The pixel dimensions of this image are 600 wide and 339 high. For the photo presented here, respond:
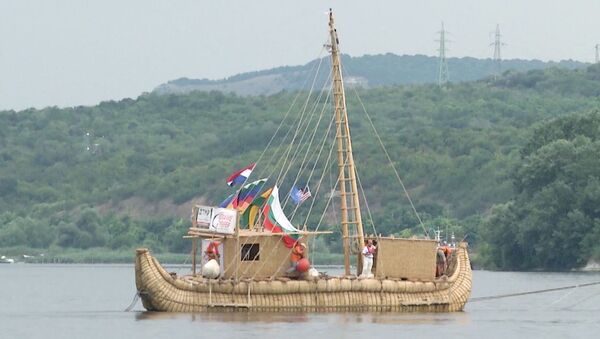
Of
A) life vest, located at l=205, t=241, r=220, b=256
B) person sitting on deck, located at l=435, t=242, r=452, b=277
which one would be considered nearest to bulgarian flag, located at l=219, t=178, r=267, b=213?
life vest, located at l=205, t=241, r=220, b=256

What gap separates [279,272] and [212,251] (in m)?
2.93

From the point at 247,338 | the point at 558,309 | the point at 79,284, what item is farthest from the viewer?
the point at 79,284

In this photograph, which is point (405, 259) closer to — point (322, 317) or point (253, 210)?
point (322, 317)

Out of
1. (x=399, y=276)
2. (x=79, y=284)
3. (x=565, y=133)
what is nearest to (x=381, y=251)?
(x=399, y=276)

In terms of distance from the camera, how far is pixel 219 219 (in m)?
76.7

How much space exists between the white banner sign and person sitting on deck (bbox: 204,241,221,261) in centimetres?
116

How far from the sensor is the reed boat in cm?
7656

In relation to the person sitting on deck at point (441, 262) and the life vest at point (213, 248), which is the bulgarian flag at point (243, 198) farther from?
the person sitting on deck at point (441, 262)

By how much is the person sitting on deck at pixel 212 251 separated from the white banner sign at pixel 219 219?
3.80 ft

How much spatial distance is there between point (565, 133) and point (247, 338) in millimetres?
102173

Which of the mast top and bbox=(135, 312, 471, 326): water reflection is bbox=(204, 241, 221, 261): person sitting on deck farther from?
the mast top

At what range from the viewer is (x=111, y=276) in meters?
157

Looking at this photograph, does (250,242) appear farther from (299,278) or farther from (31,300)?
(31,300)

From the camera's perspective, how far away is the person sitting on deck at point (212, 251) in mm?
77625
